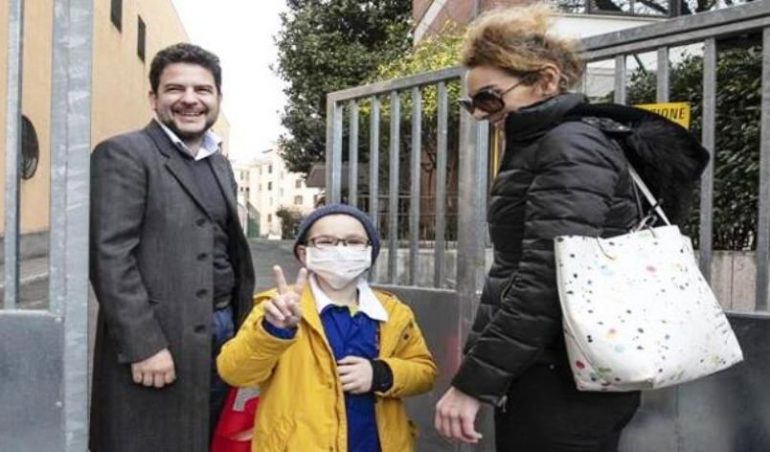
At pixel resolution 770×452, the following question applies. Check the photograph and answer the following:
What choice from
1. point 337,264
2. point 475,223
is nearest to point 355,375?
point 337,264

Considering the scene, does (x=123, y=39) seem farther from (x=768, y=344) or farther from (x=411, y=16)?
(x=768, y=344)

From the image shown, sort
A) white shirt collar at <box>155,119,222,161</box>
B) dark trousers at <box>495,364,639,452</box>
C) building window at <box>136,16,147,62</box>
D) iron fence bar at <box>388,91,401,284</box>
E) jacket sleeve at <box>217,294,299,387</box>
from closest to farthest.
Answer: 1. dark trousers at <box>495,364,639,452</box>
2. jacket sleeve at <box>217,294,299,387</box>
3. white shirt collar at <box>155,119,222,161</box>
4. iron fence bar at <box>388,91,401,284</box>
5. building window at <box>136,16,147,62</box>

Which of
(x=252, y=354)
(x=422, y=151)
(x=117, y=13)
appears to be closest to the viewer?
(x=252, y=354)

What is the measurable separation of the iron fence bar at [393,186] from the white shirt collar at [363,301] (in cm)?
95

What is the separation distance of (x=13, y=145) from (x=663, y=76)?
197 cm

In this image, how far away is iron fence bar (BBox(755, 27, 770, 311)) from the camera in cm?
235

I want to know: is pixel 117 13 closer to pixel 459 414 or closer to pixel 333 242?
pixel 333 242

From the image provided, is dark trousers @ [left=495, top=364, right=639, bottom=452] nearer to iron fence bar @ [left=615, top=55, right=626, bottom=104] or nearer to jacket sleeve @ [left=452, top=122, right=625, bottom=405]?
jacket sleeve @ [left=452, top=122, right=625, bottom=405]

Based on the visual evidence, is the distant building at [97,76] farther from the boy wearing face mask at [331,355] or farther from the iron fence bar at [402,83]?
the iron fence bar at [402,83]

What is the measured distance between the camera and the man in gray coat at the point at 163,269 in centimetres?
248

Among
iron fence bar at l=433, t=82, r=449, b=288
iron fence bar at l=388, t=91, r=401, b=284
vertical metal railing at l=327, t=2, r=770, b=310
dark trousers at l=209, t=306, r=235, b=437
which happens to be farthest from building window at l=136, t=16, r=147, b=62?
dark trousers at l=209, t=306, r=235, b=437

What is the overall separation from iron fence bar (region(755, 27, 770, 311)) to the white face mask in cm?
118

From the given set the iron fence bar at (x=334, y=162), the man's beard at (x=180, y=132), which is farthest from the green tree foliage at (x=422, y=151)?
the man's beard at (x=180, y=132)

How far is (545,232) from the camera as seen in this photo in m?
1.90
